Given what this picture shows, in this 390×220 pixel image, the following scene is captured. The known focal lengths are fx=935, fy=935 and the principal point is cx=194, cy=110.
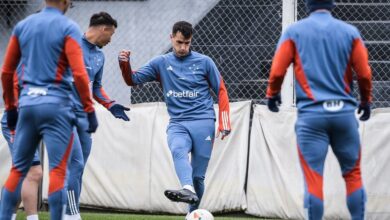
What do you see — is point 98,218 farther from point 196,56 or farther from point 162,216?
point 196,56

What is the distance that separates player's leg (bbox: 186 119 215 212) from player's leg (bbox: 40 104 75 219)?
2611 mm

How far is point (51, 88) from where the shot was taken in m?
6.85

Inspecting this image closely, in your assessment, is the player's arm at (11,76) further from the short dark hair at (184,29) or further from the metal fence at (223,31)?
the metal fence at (223,31)

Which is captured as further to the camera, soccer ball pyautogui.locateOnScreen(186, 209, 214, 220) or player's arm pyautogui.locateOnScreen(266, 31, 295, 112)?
soccer ball pyautogui.locateOnScreen(186, 209, 214, 220)

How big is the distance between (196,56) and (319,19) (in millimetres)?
2847

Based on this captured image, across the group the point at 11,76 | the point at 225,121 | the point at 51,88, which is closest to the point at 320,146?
the point at 51,88

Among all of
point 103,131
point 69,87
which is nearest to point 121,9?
point 103,131

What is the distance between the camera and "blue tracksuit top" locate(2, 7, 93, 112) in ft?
22.4

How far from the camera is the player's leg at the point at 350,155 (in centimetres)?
686

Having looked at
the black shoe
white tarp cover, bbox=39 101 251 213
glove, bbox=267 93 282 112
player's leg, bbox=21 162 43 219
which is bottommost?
white tarp cover, bbox=39 101 251 213

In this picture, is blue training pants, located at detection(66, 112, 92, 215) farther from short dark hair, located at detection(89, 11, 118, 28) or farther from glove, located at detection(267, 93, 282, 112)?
glove, located at detection(267, 93, 282, 112)

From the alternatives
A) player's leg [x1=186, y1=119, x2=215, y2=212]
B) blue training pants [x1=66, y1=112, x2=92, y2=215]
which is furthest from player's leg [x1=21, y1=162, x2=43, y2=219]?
player's leg [x1=186, y1=119, x2=215, y2=212]

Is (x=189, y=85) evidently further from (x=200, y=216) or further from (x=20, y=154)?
(x=20, y=154)

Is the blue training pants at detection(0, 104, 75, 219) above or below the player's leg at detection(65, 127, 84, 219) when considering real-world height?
above
